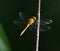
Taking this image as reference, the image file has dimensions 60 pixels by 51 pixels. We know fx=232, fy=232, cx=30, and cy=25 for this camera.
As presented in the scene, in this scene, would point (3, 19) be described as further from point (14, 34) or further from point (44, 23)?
point (44, 23)

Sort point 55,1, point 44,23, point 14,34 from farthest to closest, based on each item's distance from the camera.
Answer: point 14,34, point 55,1, point 44,23

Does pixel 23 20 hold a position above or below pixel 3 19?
above

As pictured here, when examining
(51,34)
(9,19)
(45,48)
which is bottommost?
(45,48)

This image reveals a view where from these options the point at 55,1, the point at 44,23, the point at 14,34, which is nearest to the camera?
the point at 44,23

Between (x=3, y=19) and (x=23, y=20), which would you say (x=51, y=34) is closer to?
(x=3, y=19)

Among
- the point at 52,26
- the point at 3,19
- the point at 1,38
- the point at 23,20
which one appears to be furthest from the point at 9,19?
the point at 23,20

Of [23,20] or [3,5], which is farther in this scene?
[3,5]
